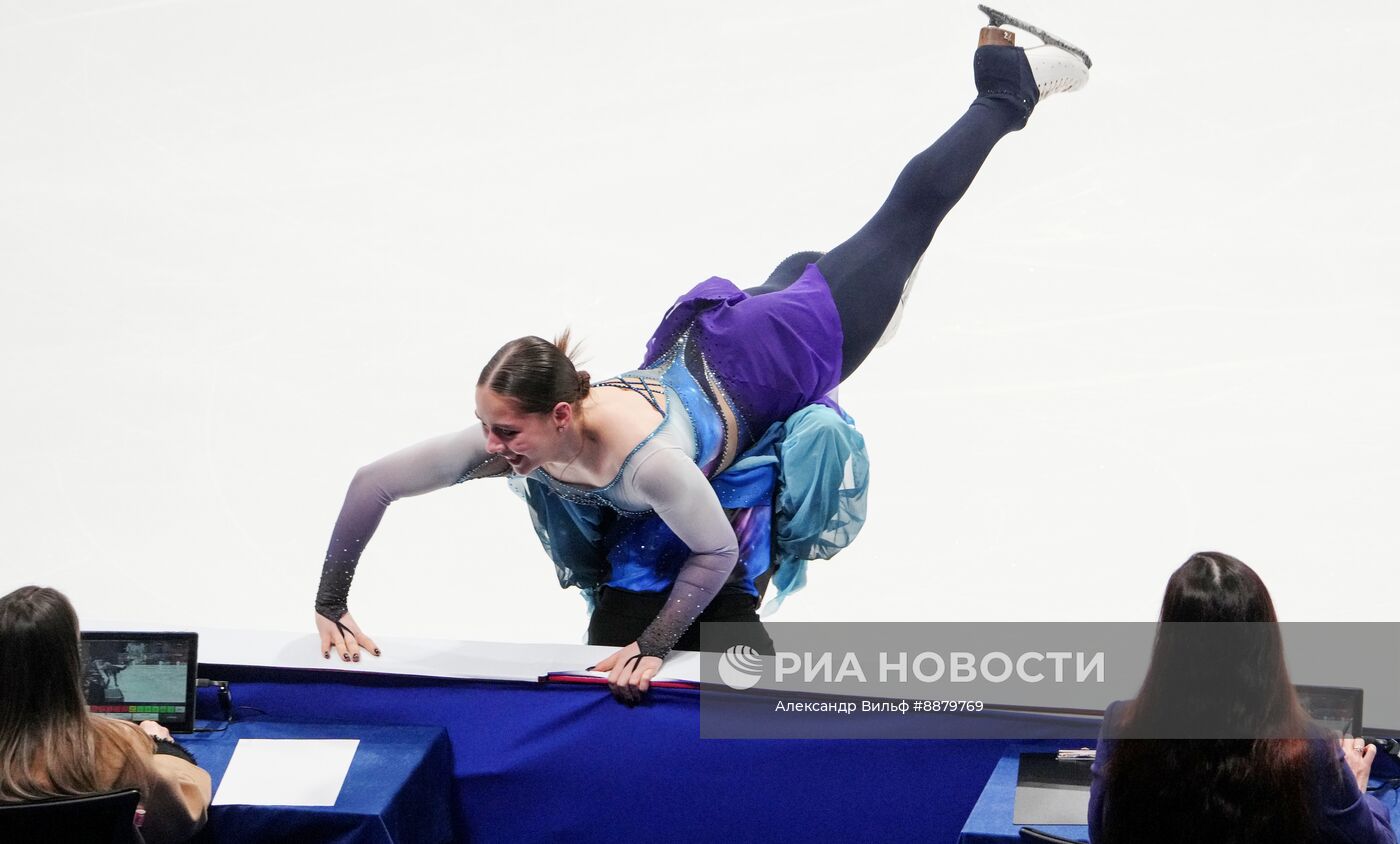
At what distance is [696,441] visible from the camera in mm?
3215

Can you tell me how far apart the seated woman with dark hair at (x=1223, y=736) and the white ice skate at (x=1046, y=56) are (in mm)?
2595

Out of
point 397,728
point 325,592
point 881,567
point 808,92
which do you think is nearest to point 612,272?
point 808,92

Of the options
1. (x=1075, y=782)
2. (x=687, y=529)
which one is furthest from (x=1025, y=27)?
(x=1075, y=782)

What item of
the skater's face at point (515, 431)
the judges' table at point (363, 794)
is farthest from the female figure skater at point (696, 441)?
the judges' table at point (363, 794)

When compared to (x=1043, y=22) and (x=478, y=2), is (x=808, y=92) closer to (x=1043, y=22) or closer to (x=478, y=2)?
(x=1043, y=22)

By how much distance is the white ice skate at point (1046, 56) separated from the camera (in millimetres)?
4262

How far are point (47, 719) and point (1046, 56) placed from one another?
3243mm

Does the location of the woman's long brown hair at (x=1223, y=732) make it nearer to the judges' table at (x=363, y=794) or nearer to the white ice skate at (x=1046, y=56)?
the judges' table at (x=363, y=794)

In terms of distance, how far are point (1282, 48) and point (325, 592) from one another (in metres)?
3.64

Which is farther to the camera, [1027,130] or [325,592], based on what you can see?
[1027,130]

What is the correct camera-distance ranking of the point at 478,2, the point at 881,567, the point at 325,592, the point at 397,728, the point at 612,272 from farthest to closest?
the point at 478,2 → the point at 612,272 → the point at 881,567 → the point at 325,592 → the point at 397,728

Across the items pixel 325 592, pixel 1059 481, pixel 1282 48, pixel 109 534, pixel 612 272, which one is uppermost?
pixel 1282 48

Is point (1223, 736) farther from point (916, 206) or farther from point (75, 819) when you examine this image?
point (916, 206)

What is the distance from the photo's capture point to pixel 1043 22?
5.25 metres
